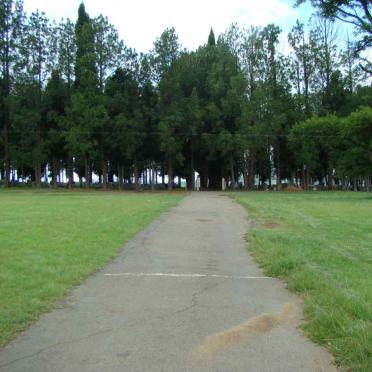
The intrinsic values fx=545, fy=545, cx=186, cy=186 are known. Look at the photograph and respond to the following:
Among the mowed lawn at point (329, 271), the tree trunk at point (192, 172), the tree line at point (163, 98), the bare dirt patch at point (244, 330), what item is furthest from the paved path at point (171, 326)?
the tree trunk at point (192, 172)

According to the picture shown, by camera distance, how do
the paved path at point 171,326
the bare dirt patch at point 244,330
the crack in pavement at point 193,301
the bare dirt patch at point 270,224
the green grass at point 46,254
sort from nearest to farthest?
the paved path at point 171,326, the bare dirt patch at point 244,330, the crack in pavement at point 193,301, the green grass at point 46,254, the bare dirt patch at point 270,224

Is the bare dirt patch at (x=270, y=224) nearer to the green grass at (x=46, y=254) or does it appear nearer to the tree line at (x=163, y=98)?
the green grass at (x=46, y=254)

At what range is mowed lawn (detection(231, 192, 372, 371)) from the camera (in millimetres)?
5352

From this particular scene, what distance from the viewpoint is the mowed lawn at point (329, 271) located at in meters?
5.35

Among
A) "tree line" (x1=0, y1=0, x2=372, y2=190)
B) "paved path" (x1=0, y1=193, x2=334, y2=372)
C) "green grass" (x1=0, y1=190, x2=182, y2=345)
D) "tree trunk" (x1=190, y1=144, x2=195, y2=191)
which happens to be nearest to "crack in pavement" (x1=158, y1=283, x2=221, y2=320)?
"paved path" (x1=0, y1=193, x2=334, y2=372)

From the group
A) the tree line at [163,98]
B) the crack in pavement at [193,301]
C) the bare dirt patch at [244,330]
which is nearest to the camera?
the bare dirt patch at [244,330]

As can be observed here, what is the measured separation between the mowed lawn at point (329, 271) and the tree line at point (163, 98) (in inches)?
1462

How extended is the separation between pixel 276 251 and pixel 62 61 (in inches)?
2167

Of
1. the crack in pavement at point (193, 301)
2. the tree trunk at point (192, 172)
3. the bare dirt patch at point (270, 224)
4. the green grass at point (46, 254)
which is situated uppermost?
the tree trunk at point (192, 172)

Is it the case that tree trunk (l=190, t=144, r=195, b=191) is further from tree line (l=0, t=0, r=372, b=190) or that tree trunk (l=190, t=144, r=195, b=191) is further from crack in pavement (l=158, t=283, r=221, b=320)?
crack in pavement (l=158, t=283, r=221, b=320)

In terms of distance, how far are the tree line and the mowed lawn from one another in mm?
A: 37136

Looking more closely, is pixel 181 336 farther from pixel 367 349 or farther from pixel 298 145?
pixel 298 145

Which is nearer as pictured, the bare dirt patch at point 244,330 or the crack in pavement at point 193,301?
the bare dirt patch at point 244,330

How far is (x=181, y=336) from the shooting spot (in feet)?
18.6
